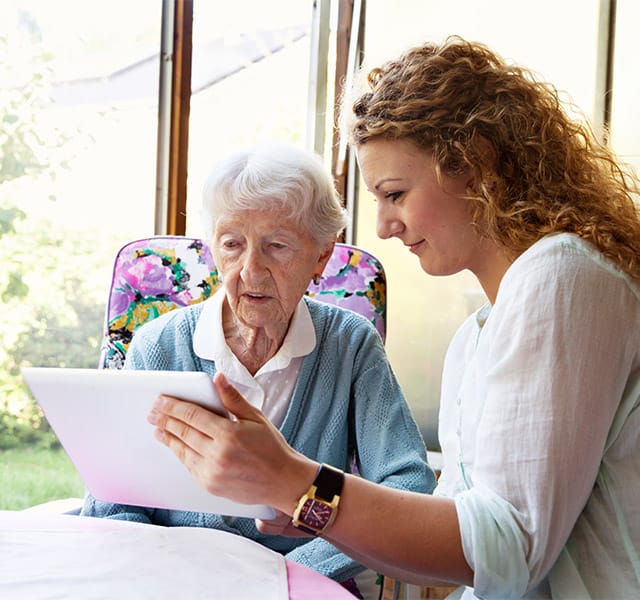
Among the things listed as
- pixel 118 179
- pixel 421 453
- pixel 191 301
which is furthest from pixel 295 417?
pixel 118 179

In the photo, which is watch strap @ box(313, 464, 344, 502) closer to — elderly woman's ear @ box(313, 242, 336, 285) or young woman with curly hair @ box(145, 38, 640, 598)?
young woman with curly hair @ box(145, 38, 640, 598)

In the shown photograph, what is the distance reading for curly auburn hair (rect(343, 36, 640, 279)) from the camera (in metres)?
1.10

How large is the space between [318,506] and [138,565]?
0.25m

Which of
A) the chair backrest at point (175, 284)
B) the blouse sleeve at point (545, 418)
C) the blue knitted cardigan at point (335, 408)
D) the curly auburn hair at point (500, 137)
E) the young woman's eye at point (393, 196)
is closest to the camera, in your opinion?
the blouse sleeve at point (545, 418)

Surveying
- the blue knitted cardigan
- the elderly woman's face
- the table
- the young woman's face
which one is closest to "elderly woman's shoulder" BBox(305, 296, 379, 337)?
the blue knitted cardigan

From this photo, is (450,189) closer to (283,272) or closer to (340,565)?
(283,272)

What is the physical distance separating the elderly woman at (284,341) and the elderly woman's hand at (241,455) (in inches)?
21.0

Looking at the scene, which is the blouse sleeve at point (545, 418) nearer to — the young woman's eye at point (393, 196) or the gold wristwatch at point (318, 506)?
the gold wristwatch at point (318, 506)

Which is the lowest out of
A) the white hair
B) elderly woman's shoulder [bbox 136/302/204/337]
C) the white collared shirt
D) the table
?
the table

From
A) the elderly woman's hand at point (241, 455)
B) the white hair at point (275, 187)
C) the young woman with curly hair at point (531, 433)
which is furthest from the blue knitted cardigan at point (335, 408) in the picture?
the elderly woman's hand at point (241, 455)

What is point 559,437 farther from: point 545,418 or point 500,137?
point 500,137

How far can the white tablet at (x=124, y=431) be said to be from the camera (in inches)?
39.0

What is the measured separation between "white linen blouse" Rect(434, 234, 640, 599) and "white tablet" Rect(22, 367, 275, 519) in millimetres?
339

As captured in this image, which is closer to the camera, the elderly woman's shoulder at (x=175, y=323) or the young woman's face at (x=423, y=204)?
the young woman's face at (x=423, y=204)
